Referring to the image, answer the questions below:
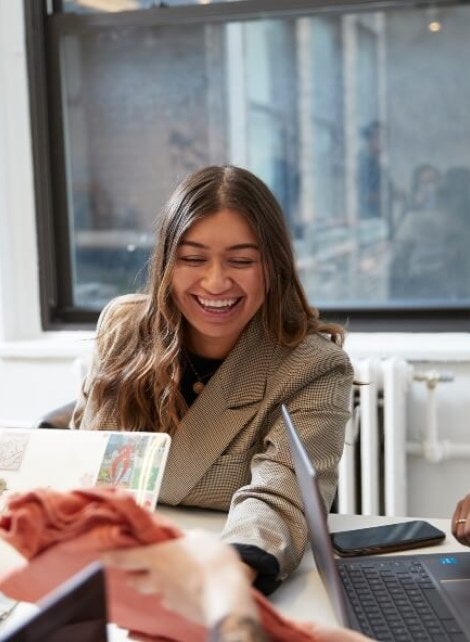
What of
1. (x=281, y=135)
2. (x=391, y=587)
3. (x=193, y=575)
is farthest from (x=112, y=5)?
(x=193, y=575)

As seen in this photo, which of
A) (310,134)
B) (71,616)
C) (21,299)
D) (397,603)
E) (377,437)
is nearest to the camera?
(71,616)

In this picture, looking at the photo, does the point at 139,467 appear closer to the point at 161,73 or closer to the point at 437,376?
the point at 437,376

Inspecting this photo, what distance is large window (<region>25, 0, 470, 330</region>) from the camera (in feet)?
9.36

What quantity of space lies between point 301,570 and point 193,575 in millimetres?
790

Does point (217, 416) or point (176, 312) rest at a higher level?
point (176, 312)

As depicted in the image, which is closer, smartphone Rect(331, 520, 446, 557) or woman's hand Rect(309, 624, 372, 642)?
woman's hand Rect(309, 624, 372, 642)

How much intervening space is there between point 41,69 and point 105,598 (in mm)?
2665

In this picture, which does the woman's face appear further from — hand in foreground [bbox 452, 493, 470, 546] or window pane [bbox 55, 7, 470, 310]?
window pane [bbox 55, 7, 470, 310]

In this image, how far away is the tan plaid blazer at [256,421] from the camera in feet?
5.12

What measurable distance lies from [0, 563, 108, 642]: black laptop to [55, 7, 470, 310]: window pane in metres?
2.39

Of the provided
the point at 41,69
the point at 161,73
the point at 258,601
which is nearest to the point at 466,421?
the point at 161,73

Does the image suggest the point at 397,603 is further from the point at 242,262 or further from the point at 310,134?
the point at 310,134

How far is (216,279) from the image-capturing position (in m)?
1.63

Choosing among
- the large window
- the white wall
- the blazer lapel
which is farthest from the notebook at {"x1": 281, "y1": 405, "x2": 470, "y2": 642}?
the large window
